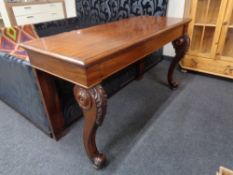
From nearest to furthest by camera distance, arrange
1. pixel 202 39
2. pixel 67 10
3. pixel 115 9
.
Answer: pixel 202 39 → pixel 115 9 → pixel 67 10

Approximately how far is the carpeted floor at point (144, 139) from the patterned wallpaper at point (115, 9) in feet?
3.48

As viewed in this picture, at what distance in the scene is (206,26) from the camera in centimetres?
198

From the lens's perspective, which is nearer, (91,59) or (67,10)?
(91,59)

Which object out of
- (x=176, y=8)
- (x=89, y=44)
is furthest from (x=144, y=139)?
(x=176, y=8)

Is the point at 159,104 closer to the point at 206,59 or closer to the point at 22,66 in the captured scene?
the point at 206,59

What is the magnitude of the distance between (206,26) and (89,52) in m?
1.68

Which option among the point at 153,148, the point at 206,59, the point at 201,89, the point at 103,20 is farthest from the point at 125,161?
the point at 103,20

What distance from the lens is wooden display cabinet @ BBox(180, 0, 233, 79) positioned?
1.84 metres

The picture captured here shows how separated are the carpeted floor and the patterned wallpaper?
106cm

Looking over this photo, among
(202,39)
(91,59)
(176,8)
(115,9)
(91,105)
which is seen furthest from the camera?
(115,9)

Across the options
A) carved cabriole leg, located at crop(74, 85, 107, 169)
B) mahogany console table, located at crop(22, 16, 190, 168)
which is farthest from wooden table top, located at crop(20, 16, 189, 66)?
carved cabriole leg, located at crop(74, 85, 107, 169)

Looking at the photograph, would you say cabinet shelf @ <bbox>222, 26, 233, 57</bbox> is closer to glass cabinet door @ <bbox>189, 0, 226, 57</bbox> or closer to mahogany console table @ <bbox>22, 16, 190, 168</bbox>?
glass cabinet door @ <bbox>189, 0, 226, 57</bbox>

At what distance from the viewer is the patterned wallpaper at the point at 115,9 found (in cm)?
215

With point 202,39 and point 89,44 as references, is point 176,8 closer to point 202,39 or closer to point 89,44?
point 202,39
